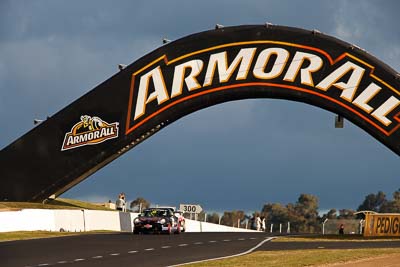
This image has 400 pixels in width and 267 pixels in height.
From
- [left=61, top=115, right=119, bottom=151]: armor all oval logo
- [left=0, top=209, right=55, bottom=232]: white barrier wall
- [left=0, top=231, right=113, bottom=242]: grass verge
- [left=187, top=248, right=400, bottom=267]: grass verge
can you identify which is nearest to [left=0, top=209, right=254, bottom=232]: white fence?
[left=0, top=209, right=55, bottom=232]: white barrier wall

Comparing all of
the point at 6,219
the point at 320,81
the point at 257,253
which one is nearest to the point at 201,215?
the point at 320,81

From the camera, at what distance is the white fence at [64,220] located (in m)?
37.8

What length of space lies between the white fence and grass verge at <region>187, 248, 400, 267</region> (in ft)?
48.6

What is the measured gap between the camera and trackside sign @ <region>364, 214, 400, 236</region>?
3997 cm

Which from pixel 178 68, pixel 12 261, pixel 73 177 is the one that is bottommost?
pixel 12 261

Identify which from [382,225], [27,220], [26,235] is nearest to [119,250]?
[26,235]

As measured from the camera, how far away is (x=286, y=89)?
46656 mm

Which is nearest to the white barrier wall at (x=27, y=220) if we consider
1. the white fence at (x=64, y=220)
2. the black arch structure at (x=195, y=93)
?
the white fence at (x=64, y=220)

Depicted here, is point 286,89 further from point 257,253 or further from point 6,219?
point 257,253

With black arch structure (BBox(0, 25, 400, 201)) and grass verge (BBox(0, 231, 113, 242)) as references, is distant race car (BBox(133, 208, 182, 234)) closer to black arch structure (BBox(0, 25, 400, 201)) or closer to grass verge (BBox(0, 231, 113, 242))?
grass verge (BBox(0, 231, 113, 242))

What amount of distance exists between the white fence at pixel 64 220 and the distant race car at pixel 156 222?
161 inches

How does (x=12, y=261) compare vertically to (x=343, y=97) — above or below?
below

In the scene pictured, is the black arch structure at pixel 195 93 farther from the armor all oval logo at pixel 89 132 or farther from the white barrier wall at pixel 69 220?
the white barrier wall at pixel 69 220

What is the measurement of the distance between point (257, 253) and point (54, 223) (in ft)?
54.5
